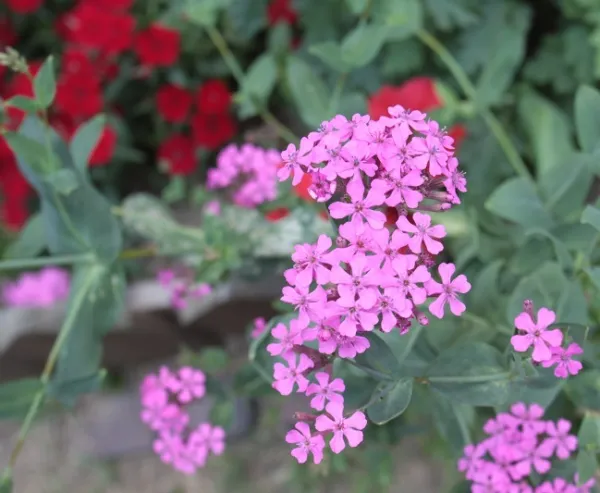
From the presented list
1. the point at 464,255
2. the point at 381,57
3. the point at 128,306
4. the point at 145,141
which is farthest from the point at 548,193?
the point at 145,141

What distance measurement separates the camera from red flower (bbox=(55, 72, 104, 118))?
4.54 feet

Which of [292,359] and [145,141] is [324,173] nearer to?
[292,359]

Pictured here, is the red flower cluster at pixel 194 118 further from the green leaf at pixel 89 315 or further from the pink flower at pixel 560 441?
the pink flower at pixel 560 441

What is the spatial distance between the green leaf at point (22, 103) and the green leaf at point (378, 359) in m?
0.45

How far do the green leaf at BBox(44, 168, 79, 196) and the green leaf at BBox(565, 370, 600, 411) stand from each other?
583 mm

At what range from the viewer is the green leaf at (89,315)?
89cm

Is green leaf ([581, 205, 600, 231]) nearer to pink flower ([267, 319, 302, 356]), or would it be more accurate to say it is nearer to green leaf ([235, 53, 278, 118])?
pink flower ([267, 319, 302, 356])

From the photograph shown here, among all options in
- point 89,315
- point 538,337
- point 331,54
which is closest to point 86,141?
point 89,315

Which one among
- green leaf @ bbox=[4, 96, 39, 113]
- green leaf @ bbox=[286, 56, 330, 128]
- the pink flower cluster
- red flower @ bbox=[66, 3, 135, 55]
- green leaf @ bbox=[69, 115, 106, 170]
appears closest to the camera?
the pink flower cluster

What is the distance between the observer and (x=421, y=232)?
54 centimetres

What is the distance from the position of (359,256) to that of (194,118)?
108 centimetres

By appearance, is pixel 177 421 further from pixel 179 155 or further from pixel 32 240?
pixel 179 155

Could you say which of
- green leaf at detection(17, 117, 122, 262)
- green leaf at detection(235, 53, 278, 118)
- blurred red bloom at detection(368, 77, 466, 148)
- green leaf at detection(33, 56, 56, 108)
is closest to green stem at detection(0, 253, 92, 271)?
green leaf at detection(17, 117, 122, 262)

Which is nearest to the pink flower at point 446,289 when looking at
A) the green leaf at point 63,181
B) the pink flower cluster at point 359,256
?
the pink flower cluster at point 359,256
